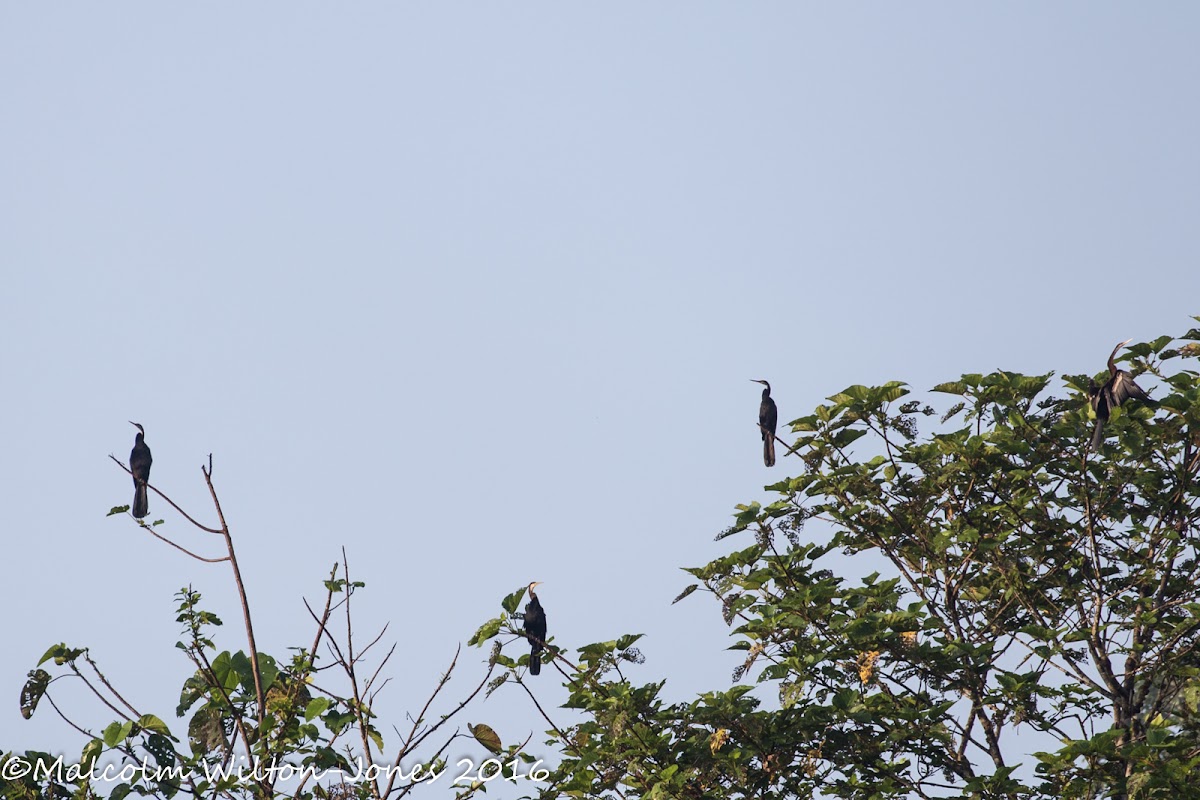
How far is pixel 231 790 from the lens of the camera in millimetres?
6520

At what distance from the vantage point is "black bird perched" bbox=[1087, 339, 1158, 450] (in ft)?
35.4

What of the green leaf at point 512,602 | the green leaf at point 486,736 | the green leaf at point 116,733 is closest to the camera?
the green leaf at point 116,733

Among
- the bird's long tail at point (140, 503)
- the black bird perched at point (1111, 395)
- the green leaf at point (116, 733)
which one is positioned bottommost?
the green leaf at point (116, 733)

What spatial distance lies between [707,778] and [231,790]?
4.28 meters

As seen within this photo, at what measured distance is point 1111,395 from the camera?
10883 millimetres

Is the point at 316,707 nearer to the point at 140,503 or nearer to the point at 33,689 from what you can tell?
the point at 33,689

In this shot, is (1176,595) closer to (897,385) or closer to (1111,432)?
(1111,432)

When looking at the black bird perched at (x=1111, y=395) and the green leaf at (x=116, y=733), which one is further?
the black bird perched at (x=1111, y=395)

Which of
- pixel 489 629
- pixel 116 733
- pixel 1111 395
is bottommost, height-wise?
pixel 116 733

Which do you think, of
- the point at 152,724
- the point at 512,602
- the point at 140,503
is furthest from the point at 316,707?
the point at 140,503

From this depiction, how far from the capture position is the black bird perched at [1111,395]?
10.8m

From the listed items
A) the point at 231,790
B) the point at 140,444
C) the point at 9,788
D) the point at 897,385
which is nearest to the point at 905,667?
the point at 897,385

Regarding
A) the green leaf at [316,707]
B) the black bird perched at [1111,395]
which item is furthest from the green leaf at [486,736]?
the black bird perched at [1111,395]

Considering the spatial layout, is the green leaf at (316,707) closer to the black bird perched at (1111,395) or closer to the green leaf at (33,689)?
the green leaf at (33,689)
